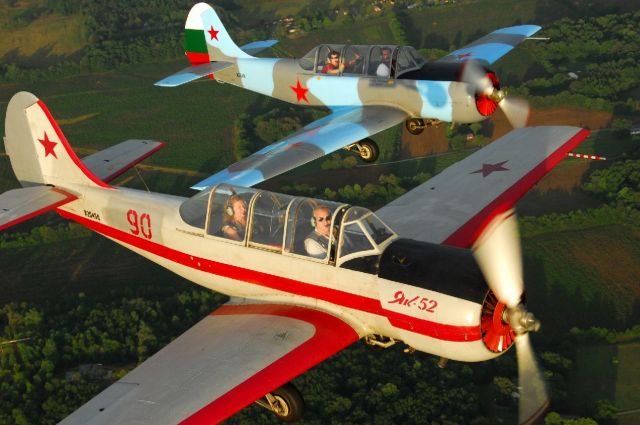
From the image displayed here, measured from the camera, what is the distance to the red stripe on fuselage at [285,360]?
12.0 metres

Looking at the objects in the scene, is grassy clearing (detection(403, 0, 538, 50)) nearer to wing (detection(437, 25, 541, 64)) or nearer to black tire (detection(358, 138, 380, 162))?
wing (detection(437, 25, 541, 64))

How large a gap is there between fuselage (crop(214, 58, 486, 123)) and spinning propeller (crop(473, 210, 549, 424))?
9.41m

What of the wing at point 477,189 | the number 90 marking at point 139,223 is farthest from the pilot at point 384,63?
the number 90 marking at point 139,223

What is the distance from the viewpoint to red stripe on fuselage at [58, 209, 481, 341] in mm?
12156

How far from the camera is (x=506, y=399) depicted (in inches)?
765

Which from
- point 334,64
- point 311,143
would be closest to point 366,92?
point 334,64

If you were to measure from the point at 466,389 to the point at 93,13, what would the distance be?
123 ft

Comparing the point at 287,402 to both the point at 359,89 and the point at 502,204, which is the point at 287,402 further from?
the point at 359,89

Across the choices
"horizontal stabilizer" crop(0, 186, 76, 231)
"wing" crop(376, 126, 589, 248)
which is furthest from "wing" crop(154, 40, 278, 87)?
"wing" crop(376, 126, 589, 248)

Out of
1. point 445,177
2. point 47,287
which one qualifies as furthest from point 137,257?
point 445,177

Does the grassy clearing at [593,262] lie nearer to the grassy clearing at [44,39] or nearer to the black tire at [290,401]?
the black tire at [290,401]

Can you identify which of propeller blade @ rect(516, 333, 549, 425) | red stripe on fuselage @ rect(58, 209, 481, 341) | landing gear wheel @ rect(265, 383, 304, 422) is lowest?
landing gear wheel @ rect(265, 383, 304, 422)

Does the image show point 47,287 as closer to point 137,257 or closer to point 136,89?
point 137,257

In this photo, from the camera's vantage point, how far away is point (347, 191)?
2762cm
